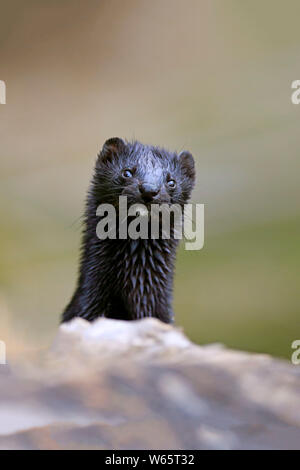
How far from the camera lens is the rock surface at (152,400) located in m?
0.83

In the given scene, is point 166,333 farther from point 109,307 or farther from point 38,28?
point 38,28

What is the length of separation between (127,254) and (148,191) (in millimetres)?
204

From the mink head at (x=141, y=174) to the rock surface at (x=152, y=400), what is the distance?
39cm

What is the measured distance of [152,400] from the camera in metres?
0.88

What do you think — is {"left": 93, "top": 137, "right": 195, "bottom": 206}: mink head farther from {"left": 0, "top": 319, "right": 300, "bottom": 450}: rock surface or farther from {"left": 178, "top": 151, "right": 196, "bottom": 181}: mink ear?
{"left": 0, "top": 319, "right": 300, "bottom": 450}: rock surface

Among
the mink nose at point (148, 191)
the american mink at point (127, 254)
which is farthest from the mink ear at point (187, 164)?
the mink nose at point (148, 191)

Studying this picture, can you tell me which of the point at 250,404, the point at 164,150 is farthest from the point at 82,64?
the point at 250,404

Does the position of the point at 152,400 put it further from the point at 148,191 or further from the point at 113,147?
the point at 113,147

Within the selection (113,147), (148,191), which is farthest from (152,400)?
(113,147)

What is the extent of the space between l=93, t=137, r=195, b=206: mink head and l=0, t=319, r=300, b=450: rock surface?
1.29 feet

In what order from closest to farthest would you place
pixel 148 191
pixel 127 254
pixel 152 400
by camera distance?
1. pixel 152 400
2. pixel 148 191
3. pixel 127 254

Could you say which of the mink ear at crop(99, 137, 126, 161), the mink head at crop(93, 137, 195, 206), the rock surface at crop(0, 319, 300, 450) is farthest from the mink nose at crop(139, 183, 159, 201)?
the rock surface at crop(0, 319, 300, 450)

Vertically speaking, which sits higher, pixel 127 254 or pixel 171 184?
pixel 171 184

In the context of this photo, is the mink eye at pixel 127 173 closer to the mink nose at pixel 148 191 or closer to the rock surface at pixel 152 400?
the mink nose at pixel 148 191
